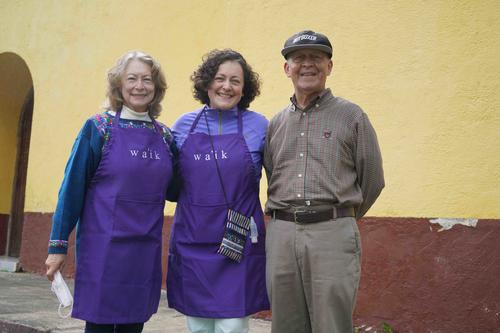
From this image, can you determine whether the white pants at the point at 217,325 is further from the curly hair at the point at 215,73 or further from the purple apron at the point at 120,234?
the curly hair at the point at 215,73

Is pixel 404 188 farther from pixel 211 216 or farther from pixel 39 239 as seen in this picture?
pixel 39 239

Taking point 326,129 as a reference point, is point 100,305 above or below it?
below

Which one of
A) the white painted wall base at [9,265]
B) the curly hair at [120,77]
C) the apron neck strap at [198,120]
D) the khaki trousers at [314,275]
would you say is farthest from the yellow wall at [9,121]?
the khaki trousers at [314,275]

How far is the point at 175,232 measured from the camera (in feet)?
10.4

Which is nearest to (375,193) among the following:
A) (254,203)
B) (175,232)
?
(254,203)

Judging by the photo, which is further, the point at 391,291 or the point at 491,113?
the point at 391,291

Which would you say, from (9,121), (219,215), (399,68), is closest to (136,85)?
(219,215)

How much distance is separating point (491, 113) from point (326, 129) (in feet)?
5.45

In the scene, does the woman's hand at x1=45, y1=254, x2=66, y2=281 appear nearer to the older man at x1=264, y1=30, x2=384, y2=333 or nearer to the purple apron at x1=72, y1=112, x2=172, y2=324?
the purple apron at x1=72, y1=112, x2=172, y2=324

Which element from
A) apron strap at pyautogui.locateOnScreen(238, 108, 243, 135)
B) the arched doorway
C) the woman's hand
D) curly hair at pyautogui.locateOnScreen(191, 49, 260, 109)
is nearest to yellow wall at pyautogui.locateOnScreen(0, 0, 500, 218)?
curly hair at pyautogui.locateOnScreen(191, 49, 260, 109)

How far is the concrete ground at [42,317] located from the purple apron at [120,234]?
1.66m

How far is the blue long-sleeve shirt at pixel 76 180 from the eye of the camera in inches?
117

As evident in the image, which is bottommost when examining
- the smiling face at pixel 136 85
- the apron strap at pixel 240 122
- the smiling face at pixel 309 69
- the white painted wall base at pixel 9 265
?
the white painted wall base at pixel 9 265

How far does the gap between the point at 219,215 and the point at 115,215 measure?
1.67ft
